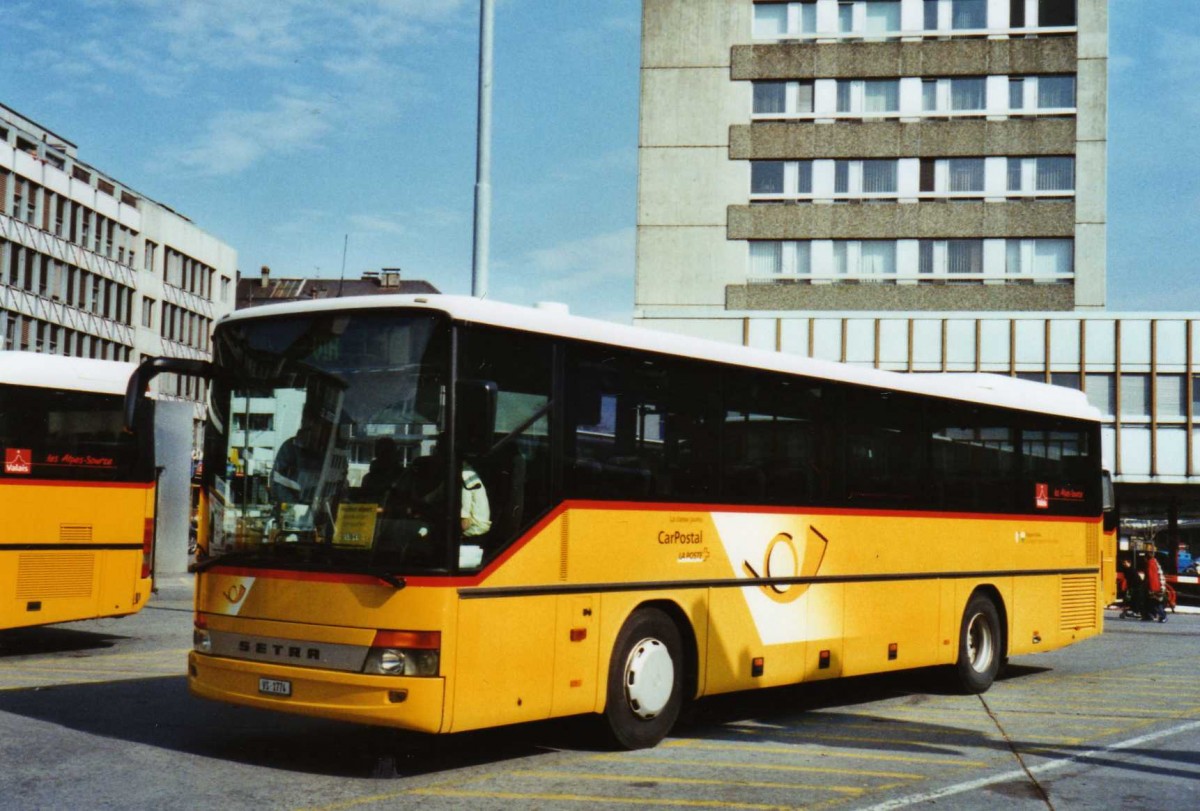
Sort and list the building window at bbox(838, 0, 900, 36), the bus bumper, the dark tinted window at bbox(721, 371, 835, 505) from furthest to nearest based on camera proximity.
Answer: the building window at bbox(838, 0, 900, 36)
the dark tinted window at bbox(721, 371, 835, 505)
the bus bumper

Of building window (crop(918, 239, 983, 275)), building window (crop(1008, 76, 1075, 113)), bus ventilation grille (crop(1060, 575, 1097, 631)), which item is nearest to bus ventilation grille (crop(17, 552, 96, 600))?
bus ventilation grille (crop(1060, 575, 1097, 631))

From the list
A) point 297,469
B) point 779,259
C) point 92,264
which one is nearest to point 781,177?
point 779,259

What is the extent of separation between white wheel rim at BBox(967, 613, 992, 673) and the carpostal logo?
949 centimetres

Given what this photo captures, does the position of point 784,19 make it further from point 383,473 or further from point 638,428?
point 383,473

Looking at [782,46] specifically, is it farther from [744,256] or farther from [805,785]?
[805,785]

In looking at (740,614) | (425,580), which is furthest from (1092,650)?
(425,580)

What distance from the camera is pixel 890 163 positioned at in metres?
58.2

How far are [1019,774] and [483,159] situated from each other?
8.80 m

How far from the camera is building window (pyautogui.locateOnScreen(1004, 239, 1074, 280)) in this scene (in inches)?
2271

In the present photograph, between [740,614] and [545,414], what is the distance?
2690 mm

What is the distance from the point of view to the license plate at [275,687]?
361 inches

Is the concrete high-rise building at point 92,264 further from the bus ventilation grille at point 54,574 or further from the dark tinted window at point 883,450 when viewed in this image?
the dark tinted window at point 883,450

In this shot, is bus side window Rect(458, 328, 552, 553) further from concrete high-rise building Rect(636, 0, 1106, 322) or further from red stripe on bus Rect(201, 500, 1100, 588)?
concrete high-rise building Rect(636, 0, 1106, 322)

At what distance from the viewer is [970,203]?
57.8m
